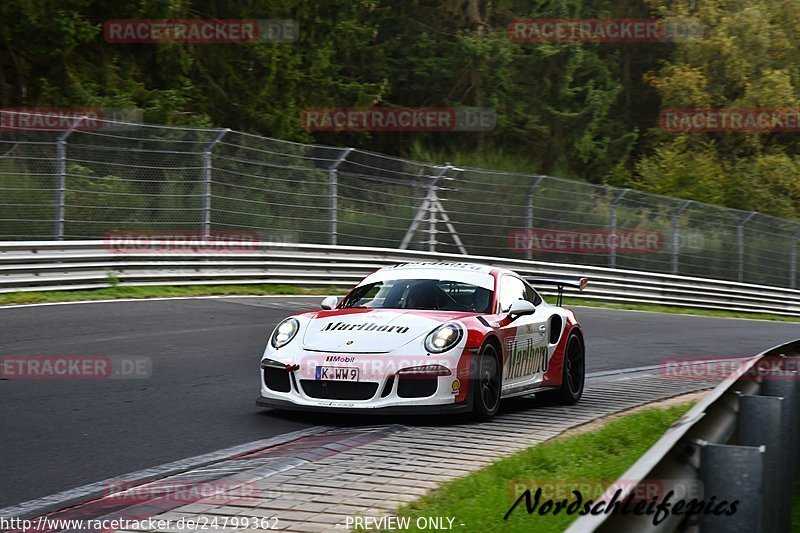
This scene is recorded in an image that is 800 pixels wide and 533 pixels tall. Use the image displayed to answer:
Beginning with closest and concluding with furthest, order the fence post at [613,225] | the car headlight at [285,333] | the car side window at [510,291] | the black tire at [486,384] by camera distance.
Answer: the black tire at [486,384] < the car headlight at [285,333] < the car side window at [510,291] < the fence post at [613,225]

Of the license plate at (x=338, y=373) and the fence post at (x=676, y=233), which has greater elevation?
the fence post at (x=676, y=233)

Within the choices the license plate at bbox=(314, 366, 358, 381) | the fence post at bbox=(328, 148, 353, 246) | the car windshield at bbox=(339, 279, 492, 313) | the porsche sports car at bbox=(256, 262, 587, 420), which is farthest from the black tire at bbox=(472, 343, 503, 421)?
the fence post at bbox=(328, 148, 353, 246)

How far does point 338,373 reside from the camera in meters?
8.57

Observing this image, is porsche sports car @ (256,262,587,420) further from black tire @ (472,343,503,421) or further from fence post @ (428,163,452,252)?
fence post @ (428,163,452,252)

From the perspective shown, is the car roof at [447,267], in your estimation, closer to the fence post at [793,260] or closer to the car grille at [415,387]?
the car grille at [415,387]

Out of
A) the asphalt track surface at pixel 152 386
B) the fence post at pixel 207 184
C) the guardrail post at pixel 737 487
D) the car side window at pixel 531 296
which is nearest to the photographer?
the guardrail post at pixel 737 487

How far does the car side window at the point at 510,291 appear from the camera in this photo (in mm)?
9920

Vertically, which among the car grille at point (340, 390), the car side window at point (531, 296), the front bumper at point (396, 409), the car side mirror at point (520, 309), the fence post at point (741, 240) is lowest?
the front bumper at point (396, 409)

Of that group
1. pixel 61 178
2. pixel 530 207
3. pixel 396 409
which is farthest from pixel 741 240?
pixel 396 409

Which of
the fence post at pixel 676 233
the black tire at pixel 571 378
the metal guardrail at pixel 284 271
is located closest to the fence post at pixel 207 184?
the metal guardrail at pixel 284 271

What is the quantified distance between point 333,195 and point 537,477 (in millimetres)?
16193

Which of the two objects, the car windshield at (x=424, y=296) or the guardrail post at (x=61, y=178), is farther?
the guardrail post at (x=61, y=178)

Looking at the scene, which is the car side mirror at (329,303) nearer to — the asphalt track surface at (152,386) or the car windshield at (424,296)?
the car windshield at (424,296)

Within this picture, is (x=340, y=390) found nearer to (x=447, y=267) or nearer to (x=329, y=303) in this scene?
(x=329, y=303)
